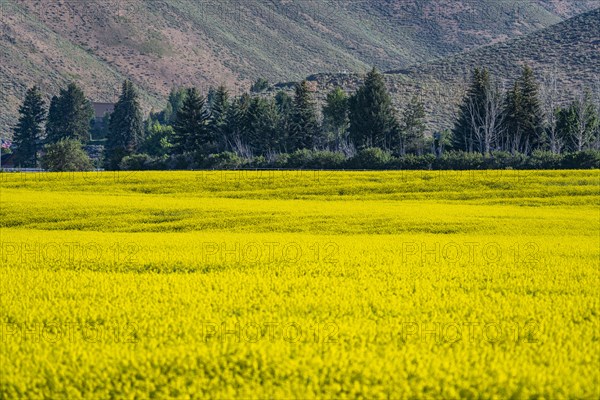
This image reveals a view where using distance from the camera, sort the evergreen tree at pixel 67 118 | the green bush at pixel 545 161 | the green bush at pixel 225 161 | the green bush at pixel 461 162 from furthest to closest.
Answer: the evergreen tree at pixel 67 118, the green bush at pixel 225 161, the green bush at pixel 461 162, the green bush at pixel 545 161

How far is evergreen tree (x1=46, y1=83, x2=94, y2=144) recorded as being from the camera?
3750 inches

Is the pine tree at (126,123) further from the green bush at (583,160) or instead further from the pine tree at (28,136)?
the green bush at (583,160)

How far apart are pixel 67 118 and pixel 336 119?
3685cm

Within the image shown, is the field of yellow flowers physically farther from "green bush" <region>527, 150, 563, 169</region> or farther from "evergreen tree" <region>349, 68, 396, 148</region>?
"evergreen tree" <region>349, 68, 396, 148</region>

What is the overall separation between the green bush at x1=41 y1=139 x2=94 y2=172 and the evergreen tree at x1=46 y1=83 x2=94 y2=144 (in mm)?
16090

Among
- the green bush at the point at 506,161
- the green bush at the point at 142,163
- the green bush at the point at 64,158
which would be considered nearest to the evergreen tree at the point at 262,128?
the green bush at the point at 142,163

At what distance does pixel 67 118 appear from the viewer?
95.8m

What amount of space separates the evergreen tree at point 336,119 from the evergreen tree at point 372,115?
18.0ft

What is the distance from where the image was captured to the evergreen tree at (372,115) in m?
69.4

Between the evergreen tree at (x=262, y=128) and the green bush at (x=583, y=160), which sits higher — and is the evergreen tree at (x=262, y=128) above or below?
above

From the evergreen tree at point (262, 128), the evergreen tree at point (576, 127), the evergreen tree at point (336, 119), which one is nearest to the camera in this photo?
the evergreen tree at point (576, 127)

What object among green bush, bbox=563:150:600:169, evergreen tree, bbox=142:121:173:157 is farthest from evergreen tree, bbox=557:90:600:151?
evergreen tree, bbox=142:121:173:157

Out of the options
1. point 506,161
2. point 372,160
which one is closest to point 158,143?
point 372,160

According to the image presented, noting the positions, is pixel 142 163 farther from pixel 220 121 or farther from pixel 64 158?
pixel 64 158
